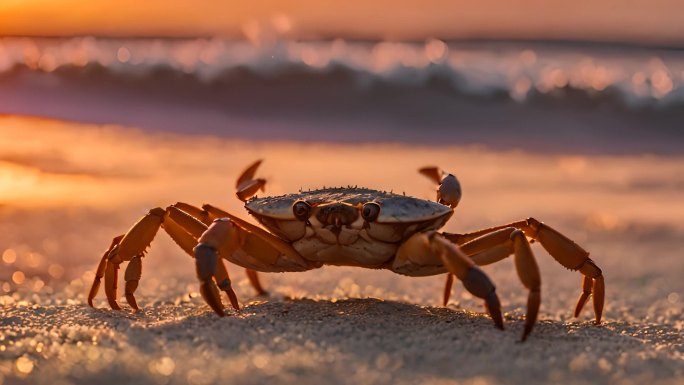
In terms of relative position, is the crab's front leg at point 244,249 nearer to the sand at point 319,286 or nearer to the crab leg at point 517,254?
the sand at point 319,286

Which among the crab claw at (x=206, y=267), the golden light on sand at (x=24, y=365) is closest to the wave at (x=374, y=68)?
the crab claw at (x=206, y=267)

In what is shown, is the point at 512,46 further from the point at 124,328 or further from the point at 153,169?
the point at 124,328

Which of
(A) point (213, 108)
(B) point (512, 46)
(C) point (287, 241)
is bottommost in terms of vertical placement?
(C) point (287, 241)

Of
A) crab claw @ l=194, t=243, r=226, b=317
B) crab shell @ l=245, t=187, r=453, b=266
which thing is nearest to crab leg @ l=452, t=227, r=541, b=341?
crab shell @ l=245, t=187, r=453, b=266

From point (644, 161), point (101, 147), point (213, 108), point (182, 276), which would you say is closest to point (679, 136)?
point (644, 161)

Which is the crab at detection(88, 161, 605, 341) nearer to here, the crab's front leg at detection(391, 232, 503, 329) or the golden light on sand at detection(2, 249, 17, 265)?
the crab's front leg at detection(391, 232, 503, 329)

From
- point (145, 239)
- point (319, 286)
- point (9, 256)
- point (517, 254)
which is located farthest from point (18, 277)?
point (517, 254)
